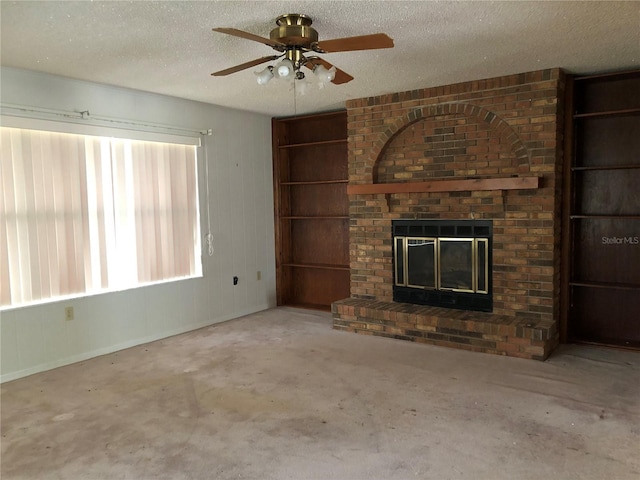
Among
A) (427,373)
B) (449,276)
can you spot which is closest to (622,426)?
(427,373)

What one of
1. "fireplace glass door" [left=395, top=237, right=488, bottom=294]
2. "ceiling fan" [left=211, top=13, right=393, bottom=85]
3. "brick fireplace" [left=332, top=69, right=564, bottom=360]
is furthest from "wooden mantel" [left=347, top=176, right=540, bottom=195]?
"ceiling fan" [left=211, top=13, right=393, bottom=85]

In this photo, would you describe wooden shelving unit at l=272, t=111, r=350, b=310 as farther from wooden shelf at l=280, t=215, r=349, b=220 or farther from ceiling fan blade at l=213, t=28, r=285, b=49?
ceiling fan blade at l=213, t=28, r=285, b=49

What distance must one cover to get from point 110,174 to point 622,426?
4.25 metres

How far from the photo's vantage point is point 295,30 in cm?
272

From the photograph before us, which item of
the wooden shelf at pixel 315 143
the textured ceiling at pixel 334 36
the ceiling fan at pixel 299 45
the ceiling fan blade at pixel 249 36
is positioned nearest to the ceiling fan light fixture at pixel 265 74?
the ceiling fan at pixel 299 45

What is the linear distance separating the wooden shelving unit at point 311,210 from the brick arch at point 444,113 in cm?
75

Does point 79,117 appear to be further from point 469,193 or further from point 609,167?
point 609,167

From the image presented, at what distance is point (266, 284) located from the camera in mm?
6086

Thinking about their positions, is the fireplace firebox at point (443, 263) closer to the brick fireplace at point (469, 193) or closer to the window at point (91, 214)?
the brick fireplace at point (469, 193)

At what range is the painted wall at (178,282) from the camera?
151 inches

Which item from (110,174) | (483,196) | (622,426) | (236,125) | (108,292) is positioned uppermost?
(236,125)

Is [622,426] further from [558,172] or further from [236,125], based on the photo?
[236,125]

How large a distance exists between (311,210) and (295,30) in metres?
3.48

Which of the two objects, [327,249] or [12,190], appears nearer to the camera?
[12,190]
